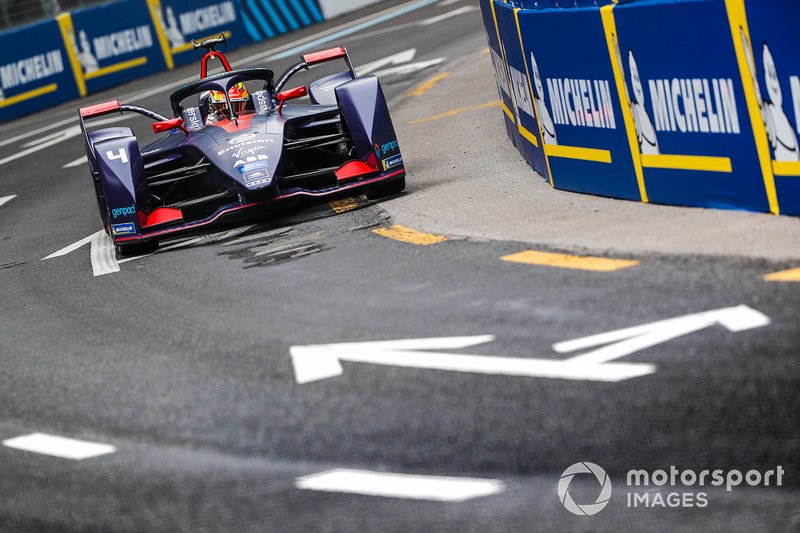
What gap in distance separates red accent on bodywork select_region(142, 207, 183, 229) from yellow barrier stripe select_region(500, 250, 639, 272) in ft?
11.2

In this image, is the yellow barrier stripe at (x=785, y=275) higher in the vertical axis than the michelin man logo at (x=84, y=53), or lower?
lower

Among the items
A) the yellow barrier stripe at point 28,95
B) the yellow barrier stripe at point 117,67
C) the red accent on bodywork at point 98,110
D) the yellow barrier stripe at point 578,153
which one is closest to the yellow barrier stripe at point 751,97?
the yellow barrier stripe at point 578,153

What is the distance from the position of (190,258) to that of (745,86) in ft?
13.7

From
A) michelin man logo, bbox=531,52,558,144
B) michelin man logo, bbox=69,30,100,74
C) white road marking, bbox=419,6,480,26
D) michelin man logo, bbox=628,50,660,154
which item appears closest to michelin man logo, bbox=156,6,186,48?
michelin man logo, bbox=69,30,100,74

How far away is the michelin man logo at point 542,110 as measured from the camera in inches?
356

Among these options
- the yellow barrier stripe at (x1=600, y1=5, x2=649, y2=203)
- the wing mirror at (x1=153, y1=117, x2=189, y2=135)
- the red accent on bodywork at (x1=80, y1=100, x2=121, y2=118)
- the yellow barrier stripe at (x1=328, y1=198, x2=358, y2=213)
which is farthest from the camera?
the red accent on bodywork at (x1=80, y1=100, x2=121, y2=118)

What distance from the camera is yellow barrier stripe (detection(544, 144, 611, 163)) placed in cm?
827

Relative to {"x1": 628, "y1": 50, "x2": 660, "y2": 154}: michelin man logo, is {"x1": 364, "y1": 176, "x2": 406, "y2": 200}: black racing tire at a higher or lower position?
lower

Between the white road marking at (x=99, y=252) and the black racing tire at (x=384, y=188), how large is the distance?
2.04m

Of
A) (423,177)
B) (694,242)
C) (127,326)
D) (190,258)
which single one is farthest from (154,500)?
(423,177)

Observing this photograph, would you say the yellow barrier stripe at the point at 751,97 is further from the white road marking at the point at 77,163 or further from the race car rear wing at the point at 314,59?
the white road marking at the point at 77,163

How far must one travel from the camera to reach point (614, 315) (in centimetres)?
556

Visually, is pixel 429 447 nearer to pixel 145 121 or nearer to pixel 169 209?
pixel 169 209

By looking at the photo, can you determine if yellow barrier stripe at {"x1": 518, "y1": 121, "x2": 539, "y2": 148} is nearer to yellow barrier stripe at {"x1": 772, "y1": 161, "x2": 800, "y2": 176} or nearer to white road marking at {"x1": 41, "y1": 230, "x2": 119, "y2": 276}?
yellow barrier stripe at {"x1": 772, "y1": 161, "x2": 800, "y2": 176}
